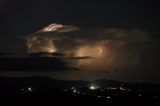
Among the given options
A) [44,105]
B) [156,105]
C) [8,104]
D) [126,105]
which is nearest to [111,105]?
[126,105]

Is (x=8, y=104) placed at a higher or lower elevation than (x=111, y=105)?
lower

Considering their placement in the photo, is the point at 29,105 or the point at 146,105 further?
the point at 146,105

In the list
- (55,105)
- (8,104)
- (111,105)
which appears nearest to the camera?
(8,104)

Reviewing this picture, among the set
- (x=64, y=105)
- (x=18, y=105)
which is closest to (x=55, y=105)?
(x=64, y=105)

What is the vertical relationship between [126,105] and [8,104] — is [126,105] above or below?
above

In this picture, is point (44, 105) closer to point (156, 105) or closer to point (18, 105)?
point (18, 105)

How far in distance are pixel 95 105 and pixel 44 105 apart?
13549 mm

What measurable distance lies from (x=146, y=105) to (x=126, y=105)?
443cm

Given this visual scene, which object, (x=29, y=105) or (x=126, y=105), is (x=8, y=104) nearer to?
(x=29, y=105)

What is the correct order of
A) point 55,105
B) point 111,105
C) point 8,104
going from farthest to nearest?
point 111,105 → point 55,105 → point 8,104

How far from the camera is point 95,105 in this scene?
104375 mm

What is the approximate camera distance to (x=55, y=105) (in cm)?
9875

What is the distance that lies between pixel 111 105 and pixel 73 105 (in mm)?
9406

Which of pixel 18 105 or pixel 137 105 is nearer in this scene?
pixel 18 105
